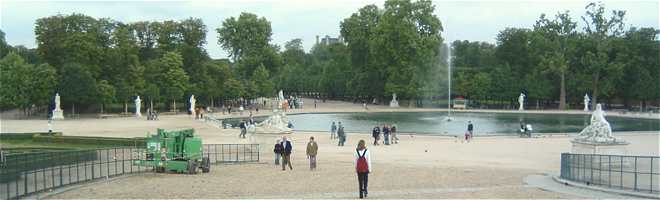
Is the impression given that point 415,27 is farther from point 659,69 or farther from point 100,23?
point 100,23

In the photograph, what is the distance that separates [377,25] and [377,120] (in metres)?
31.3

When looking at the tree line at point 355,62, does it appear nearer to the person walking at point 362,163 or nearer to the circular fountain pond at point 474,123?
the circular fountain pond at point 474,123

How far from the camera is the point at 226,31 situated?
101250mm

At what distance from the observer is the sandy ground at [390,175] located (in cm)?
1984

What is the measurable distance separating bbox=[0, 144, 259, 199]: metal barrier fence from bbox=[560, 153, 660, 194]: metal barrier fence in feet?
50.5

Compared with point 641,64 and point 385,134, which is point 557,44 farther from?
point 385,134

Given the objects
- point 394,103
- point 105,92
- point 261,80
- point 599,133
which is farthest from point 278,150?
A: point 394,103

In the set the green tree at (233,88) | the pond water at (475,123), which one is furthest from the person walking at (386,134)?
the green tree at (233,88)

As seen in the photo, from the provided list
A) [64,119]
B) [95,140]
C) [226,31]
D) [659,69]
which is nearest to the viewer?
[95,140]

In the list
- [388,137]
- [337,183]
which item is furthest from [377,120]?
[337,183]

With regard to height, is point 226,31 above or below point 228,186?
above

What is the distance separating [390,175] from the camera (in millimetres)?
24250

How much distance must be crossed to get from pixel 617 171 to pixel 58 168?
1681 centimetres

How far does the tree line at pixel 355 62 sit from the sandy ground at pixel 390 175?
119ft
